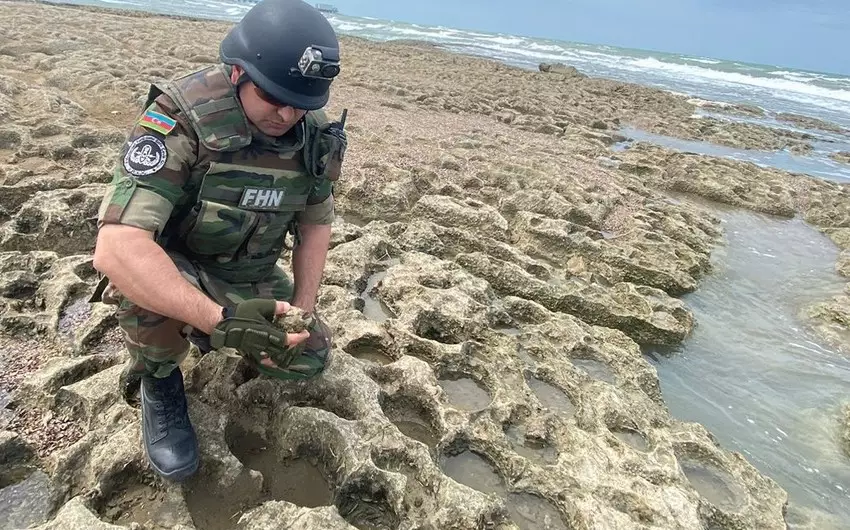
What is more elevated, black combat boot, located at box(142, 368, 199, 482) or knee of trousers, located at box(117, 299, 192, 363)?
knee of trousers, located at box(117, 299, 192, 363)

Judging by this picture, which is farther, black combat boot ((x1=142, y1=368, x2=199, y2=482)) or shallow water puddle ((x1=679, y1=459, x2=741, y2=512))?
shallow water puddle ((x1=679, y1=459, x2=741, y2=512))

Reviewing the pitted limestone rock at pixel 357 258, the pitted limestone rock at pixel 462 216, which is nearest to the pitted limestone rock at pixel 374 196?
the pitted limestone rock at pixel 462 216

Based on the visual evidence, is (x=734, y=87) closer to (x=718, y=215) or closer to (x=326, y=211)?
(x=718, y=215)

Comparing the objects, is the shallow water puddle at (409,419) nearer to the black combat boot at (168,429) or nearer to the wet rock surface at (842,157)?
the black combat boot at (168,429)

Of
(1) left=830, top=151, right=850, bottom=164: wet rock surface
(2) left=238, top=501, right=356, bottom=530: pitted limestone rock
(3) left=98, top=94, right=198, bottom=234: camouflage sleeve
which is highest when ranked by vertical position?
(3) left=98, top=94, right=198, bottom=234: camouflage sleeve

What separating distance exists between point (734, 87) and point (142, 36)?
136 feet

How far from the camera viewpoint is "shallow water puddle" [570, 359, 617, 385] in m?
4.36

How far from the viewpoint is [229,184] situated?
2797mm

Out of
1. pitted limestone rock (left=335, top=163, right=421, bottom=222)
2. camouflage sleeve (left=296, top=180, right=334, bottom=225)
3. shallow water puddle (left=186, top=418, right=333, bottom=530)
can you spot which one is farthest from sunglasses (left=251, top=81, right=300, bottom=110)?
pitted limestone rock (left=335, top=163, right=421, bottom=222)

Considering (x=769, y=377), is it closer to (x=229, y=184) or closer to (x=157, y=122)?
(x=229, y=184)

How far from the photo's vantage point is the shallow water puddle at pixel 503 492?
3029 millimetres

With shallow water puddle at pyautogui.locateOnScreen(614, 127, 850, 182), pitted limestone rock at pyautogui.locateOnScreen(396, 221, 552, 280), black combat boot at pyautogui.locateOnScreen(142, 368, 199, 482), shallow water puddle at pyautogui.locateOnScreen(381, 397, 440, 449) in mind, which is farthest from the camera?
shallow water puddle at pyautogui.locateOnScreen(614, 127, 850, 182)

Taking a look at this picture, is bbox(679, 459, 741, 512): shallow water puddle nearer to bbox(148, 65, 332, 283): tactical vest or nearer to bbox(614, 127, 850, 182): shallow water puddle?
bbox(148, 65, 332, 283): tactical vest

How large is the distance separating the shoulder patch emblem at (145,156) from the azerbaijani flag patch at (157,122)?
0.16 feet
